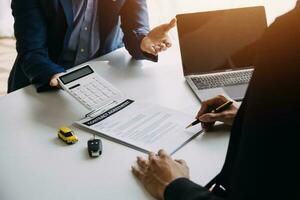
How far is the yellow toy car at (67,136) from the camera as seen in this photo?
106cm

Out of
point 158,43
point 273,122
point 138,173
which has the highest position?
point 273,122

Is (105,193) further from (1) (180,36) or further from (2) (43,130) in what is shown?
(1) (180,36)

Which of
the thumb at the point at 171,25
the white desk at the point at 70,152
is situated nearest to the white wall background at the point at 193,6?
the thumb at the point at 171,25

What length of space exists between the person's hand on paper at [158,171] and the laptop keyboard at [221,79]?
1.37 ft

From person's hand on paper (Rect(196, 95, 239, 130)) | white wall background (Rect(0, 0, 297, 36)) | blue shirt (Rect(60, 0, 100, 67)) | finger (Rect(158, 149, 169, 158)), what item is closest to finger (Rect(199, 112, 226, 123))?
person's hand on paper (Rect(196, 95, 239, 130))

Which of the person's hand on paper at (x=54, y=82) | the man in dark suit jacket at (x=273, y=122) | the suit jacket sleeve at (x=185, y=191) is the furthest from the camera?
the person's hand on paper at (x=54, y=82)

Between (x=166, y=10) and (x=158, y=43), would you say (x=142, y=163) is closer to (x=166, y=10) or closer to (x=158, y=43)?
(x=158, y=43)

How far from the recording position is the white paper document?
105 centimetres

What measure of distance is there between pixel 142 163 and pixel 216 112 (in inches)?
10.7

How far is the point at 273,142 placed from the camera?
62 centimetres

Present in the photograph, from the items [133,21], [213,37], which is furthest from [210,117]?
[133,21]

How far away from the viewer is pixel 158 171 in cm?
93

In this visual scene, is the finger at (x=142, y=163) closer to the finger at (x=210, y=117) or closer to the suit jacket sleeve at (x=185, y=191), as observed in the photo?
the suit jacket sleeve at (x=185, y=191)

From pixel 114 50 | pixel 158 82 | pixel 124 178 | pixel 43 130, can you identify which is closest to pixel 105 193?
pixel 124 178
